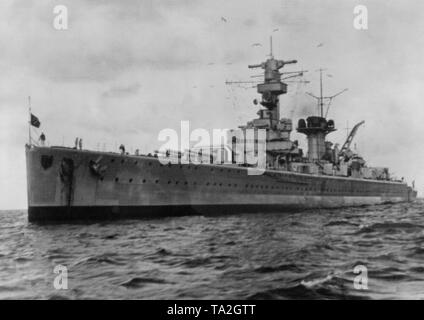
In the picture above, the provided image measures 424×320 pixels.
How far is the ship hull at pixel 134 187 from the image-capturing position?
21.5m

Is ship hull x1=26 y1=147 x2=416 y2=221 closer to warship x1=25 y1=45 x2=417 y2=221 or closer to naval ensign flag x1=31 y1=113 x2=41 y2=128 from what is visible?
warship x1=25 y1=45 x2=417 y2=221

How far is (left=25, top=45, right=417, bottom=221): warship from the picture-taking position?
2162 centimetres

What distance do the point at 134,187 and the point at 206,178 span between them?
4.66 meters

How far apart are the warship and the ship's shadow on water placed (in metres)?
5.41

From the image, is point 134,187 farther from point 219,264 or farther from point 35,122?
point 219,264

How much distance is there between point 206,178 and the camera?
26125 millimetres

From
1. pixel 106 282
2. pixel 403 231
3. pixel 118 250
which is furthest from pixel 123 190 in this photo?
pixel 106 282

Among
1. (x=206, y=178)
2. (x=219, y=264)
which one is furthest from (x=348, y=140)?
(x=219, y=264)

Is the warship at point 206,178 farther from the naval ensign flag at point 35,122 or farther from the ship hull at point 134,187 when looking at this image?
the naval ensign flag at point 35,122

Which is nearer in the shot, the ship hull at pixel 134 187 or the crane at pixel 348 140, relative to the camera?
the ship hull at pixel 134 187

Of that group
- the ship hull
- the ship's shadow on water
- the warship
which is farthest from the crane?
the ship's shadow on water

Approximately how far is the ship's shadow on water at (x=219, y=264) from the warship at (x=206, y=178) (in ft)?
17.8

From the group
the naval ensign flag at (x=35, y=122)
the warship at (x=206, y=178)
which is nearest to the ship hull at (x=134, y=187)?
the warship at (x=206, y=178)
